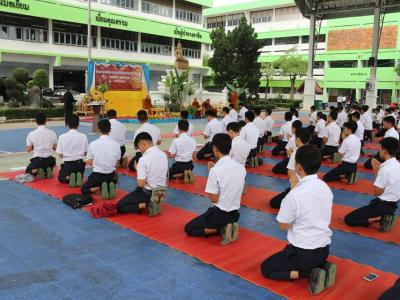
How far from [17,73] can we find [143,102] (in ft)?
19.3

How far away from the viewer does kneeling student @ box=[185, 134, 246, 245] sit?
467 centimetres

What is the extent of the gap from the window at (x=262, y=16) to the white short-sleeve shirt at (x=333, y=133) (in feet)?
146

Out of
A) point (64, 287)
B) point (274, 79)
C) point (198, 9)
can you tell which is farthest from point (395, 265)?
point (274, 79)

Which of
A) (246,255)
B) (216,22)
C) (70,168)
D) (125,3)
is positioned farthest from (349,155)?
(216,22)

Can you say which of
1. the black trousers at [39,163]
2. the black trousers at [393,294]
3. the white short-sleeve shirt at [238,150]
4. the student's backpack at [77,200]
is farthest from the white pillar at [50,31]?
the black trousers at [393,294]

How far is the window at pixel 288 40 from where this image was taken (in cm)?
4828

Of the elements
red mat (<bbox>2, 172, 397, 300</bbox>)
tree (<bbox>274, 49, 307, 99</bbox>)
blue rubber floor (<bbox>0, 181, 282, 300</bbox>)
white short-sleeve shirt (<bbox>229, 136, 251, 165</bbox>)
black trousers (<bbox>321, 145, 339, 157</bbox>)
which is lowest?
blue rubber floor (<bbox>0, 181, 282, 300</bbox>)

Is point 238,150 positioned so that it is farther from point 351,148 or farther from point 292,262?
point 292,262

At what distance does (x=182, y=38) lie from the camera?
37.7 meters

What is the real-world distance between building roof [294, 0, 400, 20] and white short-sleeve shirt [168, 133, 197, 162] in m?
17.4

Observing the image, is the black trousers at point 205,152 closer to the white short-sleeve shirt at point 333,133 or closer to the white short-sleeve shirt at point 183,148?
the white short-sleeve shirt at point 183,148

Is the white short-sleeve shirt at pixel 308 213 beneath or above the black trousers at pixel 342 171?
above

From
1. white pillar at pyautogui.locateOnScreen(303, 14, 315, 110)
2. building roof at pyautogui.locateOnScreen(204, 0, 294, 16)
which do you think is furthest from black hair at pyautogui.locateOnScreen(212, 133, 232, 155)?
building roof at pyautogui.locateOnScreen(204, 0, 294, 16)

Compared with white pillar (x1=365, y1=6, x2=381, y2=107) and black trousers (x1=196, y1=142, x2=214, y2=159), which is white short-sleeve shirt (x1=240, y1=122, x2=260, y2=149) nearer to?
black trousers (x1=196, y1=142, x2=214, y2=159)
